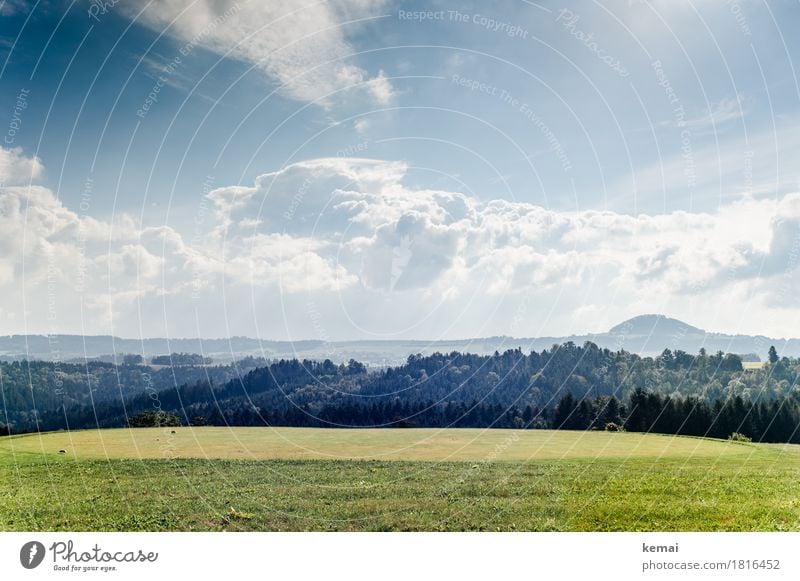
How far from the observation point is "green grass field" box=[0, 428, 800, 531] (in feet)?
74.5

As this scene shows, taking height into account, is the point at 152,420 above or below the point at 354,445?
above

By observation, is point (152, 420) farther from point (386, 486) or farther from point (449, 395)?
point (449, 395)

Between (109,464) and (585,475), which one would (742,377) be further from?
(109,464)

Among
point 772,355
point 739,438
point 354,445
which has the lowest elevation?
point 739,438

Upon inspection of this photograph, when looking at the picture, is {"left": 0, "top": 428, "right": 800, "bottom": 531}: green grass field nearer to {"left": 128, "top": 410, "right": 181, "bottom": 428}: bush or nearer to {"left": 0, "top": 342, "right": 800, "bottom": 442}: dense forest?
{"left": 128, "top": 410, "right": 181, "bottom": 428}: bush

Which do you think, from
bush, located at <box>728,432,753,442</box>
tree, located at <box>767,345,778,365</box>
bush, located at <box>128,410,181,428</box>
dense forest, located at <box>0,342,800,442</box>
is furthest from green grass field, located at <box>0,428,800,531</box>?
tree, located at <box>767,345,778,365</box>

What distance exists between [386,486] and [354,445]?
15.9 meters

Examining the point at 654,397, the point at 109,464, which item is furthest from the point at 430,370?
the point at 109,464

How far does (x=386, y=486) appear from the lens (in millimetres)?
28500

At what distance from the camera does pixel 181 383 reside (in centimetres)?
8856

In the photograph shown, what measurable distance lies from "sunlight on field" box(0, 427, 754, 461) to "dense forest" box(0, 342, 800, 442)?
644cm

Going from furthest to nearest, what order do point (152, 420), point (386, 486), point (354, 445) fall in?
point (152, 420)
point (354, 445)
point (386, 486)

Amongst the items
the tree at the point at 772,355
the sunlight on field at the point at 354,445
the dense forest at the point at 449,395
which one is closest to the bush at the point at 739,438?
the dense forest at the point at 449,395

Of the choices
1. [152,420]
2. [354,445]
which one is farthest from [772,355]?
[152,420]
